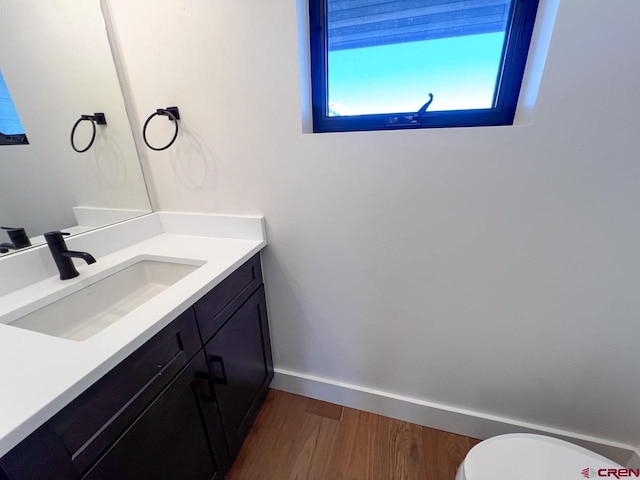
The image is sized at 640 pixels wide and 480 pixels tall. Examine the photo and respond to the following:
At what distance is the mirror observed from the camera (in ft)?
2.84

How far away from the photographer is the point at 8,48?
2.75ft

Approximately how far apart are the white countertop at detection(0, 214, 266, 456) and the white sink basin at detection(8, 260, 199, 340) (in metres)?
0.04

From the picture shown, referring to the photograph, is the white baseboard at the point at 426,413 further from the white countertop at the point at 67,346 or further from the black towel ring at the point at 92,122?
the black towel ring at the point at 92,122

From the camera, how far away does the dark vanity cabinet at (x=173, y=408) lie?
499 mm

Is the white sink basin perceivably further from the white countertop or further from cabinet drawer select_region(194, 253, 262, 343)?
Answer: cabinet drawer select_region(194, 253, 262, 343)

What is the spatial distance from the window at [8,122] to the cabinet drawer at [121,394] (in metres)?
0.82

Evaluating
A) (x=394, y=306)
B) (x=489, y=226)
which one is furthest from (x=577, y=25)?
(x=394, y=306)

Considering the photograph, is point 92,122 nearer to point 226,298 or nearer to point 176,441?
point 226,298

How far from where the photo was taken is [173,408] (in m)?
0.75

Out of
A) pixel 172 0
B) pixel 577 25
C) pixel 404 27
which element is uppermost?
pixel 172 0

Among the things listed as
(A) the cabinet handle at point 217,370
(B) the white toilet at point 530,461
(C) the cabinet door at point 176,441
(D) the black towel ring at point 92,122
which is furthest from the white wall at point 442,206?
(C) the cabinet door at point 176,441

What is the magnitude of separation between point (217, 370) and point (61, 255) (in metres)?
0.64

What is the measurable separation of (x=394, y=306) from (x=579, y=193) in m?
0.73

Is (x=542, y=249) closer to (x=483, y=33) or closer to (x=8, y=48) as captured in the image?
(x=483, y=33)
